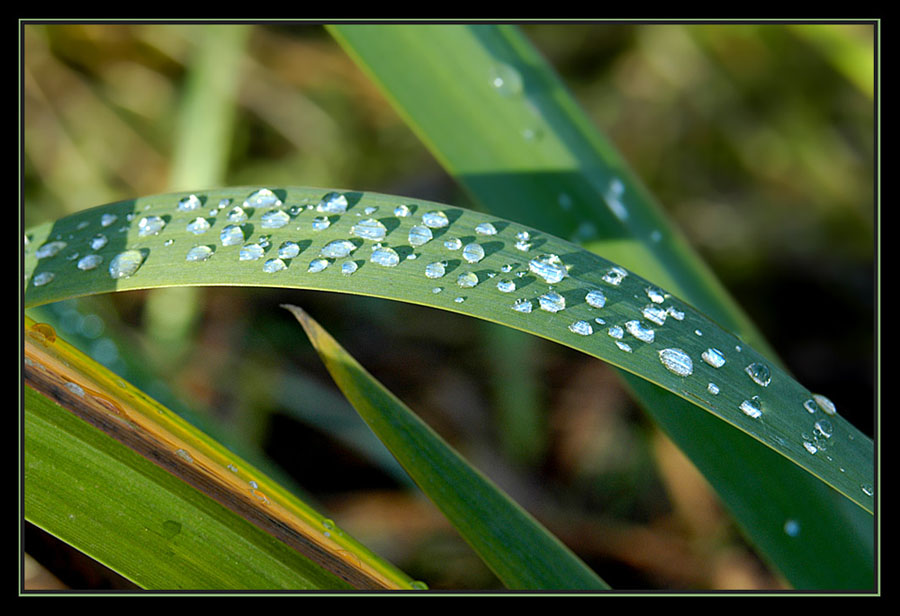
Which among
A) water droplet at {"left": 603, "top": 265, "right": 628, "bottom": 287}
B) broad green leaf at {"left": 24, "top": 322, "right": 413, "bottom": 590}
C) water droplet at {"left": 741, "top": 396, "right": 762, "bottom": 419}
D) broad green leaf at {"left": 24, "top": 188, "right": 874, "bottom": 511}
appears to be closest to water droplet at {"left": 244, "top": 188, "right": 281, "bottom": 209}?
broad green leaf at {"left": 24, "top": 188, "right": 874, "bottom": 511}

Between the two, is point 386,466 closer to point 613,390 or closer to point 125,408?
point 613,390

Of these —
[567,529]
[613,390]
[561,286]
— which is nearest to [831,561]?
[561,286]

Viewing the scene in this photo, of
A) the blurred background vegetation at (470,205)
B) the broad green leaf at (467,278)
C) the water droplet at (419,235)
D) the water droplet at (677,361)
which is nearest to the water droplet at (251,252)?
the broad green leaf at (467,278)

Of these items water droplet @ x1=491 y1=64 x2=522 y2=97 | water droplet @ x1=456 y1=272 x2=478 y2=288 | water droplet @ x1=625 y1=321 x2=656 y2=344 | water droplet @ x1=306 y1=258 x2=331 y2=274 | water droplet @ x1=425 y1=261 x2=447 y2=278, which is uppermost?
water droplet @ x1=491 y1=64 x2=522 y2=97

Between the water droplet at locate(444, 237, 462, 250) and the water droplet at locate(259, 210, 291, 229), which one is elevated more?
the water droplet at locate(259, 210, 291, 229)

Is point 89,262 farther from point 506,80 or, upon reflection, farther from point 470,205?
point 470,205

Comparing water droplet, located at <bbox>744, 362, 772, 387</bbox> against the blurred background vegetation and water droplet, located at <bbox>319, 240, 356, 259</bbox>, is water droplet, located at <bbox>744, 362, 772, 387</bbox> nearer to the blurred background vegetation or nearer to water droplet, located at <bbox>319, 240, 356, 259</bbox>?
water droplet, located at <bbox>319, 240, 356, 259</bbox>

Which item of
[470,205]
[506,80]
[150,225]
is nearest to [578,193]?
[506,80]
